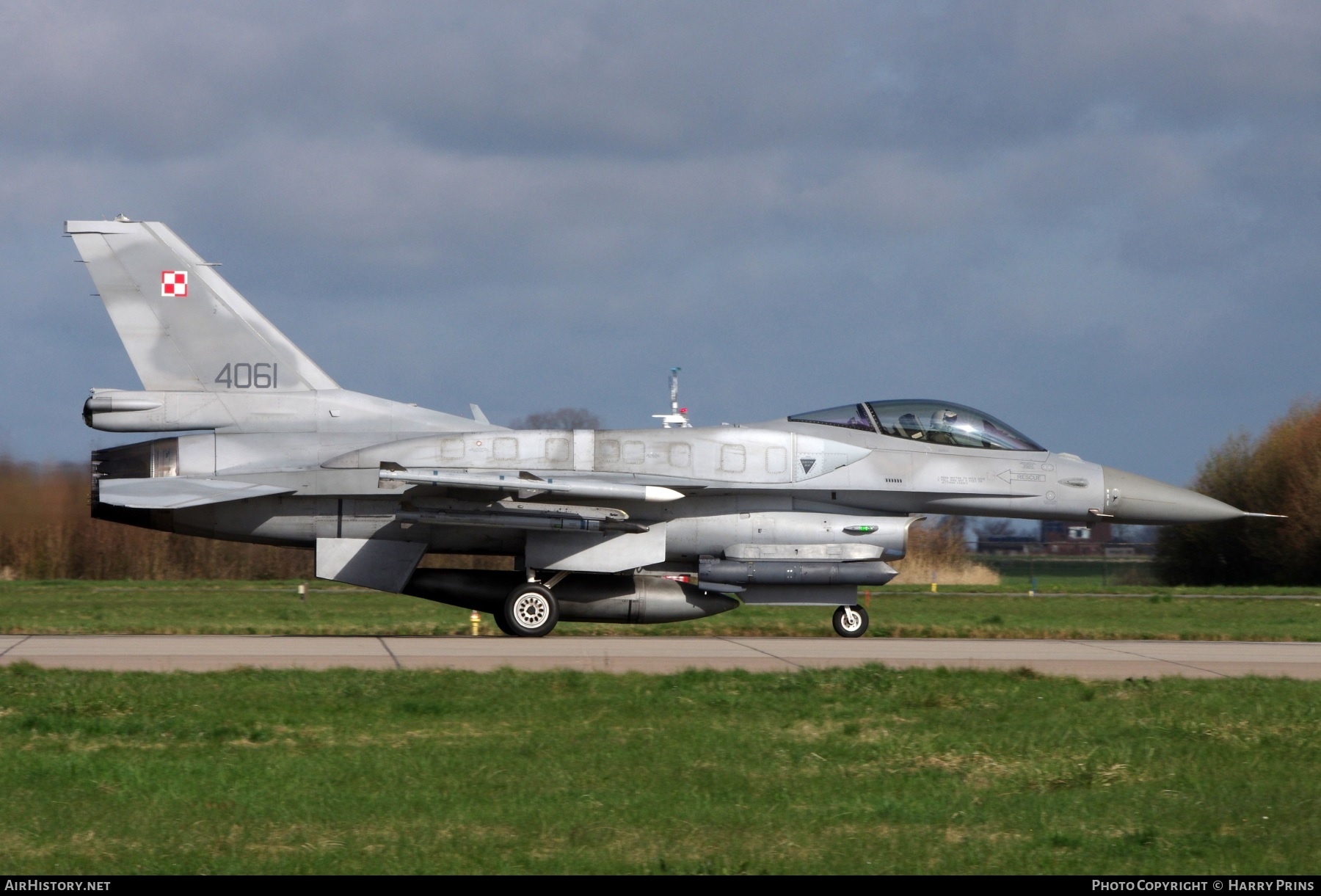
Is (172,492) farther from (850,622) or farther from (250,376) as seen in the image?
(850,622)

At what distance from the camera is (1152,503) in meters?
18.2

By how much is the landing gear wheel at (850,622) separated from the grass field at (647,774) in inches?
236

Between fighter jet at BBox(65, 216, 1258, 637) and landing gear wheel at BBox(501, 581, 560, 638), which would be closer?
fighter jet at BBox(65, 216, 1258, 637)

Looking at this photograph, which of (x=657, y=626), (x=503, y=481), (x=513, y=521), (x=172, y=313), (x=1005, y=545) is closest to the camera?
(x=503, y=481)

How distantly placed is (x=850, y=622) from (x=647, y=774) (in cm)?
1040

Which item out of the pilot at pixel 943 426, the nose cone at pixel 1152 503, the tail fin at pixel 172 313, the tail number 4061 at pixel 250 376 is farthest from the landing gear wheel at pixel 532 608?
the nose cone at pixel 1152 503

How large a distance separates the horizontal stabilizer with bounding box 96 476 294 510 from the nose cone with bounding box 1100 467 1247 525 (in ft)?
36.5

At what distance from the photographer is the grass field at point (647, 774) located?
6215mm

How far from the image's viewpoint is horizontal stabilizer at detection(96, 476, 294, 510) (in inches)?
630

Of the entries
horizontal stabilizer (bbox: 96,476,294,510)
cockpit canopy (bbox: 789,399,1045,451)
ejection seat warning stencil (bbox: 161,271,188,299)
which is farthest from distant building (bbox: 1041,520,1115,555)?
ejection seat warning stencil (bbox: 161,271,188,299)

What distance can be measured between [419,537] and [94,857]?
36.3 feet

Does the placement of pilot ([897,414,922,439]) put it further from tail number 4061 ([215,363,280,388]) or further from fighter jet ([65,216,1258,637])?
tail number 4061 ([215,363,280,388])

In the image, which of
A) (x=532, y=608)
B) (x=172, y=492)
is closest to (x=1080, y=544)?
(x=532, y=608)

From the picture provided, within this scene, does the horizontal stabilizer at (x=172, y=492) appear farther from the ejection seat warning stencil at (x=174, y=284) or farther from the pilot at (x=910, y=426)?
the pilot at (x=910, y=426)
